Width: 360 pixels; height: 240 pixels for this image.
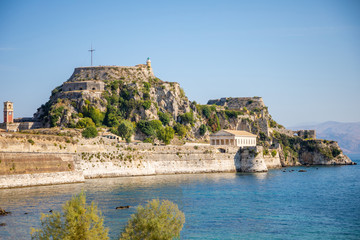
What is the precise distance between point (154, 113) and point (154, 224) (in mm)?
81563

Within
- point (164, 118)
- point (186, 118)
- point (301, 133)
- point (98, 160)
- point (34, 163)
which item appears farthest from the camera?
point (301, 133)

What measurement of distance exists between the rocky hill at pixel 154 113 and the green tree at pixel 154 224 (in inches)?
2690

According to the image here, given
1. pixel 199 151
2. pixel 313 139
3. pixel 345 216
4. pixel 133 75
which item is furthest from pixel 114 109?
pixel 345 216

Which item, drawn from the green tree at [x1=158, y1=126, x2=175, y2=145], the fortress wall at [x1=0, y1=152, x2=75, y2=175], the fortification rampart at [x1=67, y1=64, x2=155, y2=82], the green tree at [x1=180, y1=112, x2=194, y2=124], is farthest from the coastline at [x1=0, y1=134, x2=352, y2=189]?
the fortification rampart at [x1=67, y1=64, x2=155, y2=82]

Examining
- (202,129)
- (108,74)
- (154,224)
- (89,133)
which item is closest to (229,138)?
(202,129)

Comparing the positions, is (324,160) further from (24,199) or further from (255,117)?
(24,199)

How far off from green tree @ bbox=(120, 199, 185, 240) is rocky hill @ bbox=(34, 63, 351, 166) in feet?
224

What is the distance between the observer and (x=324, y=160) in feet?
402

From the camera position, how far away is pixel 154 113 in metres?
105

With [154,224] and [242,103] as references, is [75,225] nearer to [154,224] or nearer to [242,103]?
[154,224]

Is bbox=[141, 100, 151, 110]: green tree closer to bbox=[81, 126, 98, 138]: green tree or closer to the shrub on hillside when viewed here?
the shrub on hillside

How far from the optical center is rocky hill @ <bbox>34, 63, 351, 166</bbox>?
3799 inches

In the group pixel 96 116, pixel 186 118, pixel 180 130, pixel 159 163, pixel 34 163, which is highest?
pixel 186 118

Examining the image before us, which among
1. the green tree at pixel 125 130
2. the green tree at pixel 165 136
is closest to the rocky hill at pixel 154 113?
the green tree at pixel 165 136
